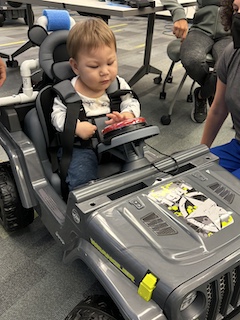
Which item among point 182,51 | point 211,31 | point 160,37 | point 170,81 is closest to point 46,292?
point 182,51

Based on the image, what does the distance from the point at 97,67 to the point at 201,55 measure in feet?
3.46

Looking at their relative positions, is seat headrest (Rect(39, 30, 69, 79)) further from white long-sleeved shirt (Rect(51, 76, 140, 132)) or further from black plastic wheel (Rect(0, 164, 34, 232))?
black plastic wheel (Rect(0, 164, 34, 232))

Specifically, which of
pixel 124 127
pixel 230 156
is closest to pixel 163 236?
pixel 124 127

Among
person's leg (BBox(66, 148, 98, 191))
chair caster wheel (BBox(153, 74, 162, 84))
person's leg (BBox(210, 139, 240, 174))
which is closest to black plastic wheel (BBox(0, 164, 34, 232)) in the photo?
person's leg (BBox(66, 148, 98, 191))

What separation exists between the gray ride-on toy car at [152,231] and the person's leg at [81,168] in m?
0.08

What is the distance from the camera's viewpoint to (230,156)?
4.22 feet

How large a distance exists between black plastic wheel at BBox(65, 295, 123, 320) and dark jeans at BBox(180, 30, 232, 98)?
149 centimetres

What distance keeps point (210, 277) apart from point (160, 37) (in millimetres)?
4541

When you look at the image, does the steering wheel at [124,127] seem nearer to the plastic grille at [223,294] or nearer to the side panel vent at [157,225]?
the side panel vent at [157,225]

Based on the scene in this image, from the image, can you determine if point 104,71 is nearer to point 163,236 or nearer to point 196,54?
point 163,236

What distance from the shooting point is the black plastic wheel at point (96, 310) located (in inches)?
31.9

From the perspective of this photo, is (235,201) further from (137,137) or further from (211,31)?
(211,31)

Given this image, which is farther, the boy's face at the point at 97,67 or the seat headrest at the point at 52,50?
the seat headrest at the point at 52,50

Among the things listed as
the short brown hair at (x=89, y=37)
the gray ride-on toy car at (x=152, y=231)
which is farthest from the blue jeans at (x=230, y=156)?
the short brown hair at (x=89, y=37)
